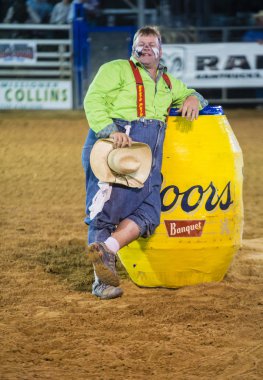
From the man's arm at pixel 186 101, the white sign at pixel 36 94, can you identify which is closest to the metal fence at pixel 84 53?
the white sign at pixel 36 94

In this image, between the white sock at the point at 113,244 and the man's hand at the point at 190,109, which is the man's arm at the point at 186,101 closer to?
the man's hand at the point at 190,109

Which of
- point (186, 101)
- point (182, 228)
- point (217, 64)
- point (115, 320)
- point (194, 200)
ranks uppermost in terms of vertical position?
point (186, 101)

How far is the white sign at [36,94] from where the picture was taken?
15680 mm

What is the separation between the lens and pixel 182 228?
5.53 meters

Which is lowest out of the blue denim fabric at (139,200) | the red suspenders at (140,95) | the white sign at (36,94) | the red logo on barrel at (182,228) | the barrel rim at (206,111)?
the white sign at (36,94)

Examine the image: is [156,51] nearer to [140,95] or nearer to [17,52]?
[140,95]

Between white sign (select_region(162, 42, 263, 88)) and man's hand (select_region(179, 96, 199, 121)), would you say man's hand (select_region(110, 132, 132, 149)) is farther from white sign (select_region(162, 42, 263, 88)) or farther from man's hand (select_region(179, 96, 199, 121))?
white sign (select_region(162, 42, 263, 88))

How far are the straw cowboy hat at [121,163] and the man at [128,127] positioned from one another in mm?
49

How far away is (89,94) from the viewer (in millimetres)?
5301

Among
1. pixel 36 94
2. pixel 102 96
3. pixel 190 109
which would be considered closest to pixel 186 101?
pixel 190 109

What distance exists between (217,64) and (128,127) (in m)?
10.8

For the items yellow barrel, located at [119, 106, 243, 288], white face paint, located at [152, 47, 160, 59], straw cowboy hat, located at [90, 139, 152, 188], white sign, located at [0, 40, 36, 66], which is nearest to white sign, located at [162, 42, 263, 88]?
white sign, located at [0, 40, 36, 66]

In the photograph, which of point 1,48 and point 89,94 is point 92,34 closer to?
point 1,48

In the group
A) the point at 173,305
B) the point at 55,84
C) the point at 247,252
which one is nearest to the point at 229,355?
the point at 173,305
